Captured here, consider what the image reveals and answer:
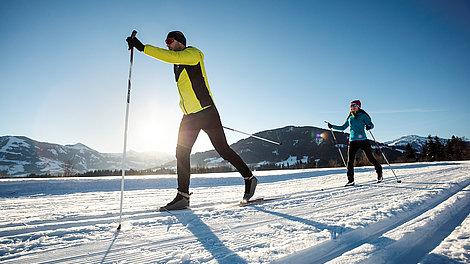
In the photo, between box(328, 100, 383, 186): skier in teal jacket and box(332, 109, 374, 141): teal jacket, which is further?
box(332, 109, 374, 141): teal jacket

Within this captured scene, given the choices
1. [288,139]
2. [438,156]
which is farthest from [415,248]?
[288,139]

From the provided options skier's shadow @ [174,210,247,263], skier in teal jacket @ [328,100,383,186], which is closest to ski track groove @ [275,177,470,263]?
skier's shadow @ [174,210,247,263]

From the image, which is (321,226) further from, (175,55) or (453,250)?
(175,55)

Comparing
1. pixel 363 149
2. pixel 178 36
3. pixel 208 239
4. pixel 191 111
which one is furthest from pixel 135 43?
pixel 363 149

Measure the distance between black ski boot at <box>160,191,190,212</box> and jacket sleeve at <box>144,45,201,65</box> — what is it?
163cm

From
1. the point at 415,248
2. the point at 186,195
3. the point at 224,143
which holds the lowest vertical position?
the point at 415,248

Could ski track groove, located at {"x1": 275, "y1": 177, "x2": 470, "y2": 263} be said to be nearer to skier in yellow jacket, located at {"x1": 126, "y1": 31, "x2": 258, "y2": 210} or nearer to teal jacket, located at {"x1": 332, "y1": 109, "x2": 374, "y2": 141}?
skier in yellow jacket, located at {"x1": 126, "y1": 31, "x2": 258, "y2": 210}

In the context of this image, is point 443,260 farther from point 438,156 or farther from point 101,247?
point 438,156

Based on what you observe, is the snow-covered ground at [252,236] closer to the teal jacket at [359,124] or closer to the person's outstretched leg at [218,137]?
the person's outstretched leg at [218,137]

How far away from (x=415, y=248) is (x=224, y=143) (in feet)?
7.75

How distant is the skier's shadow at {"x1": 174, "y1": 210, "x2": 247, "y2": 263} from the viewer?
5.04 feet

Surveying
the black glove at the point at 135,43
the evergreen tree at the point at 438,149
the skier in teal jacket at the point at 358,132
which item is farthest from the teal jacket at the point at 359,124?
the evergreen tree at the point at 438,149

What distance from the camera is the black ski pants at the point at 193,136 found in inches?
138

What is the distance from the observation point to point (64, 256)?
1.62 meters
